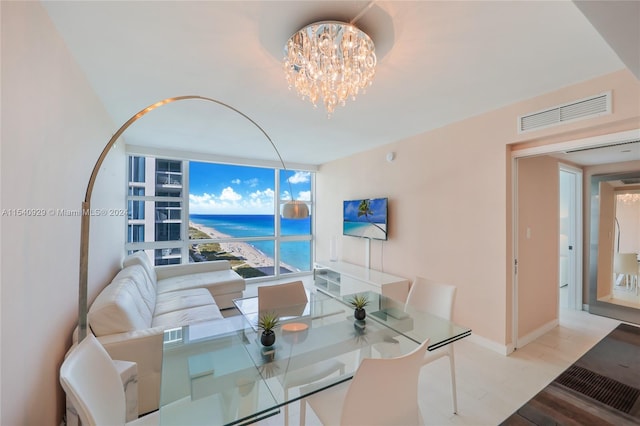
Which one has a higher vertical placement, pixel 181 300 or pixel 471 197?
pixel 471 197

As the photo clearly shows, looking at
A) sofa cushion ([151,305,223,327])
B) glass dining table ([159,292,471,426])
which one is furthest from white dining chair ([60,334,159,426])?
sofa cushion ([151,305,223,327])

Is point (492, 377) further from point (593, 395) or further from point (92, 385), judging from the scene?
point (92, 385)

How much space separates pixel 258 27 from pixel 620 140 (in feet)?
9.16

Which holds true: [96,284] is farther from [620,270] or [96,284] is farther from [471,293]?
[620,270]

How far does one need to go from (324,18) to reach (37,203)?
5.84ft

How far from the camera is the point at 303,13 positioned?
1.40 meters

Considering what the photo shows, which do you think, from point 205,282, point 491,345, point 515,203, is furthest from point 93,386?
point 515,203

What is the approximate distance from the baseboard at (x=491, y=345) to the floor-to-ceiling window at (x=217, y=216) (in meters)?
3.04

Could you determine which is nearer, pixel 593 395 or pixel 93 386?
pixel 93 386

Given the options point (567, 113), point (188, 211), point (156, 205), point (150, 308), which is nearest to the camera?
point (567, 113)

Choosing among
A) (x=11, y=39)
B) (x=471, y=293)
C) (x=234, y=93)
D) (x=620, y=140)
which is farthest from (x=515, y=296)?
(x=11, y=39)

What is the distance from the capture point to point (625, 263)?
3539mm

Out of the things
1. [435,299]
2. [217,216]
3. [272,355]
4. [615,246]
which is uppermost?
[217,216]

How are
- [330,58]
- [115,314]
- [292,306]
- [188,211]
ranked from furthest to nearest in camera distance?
[188,211] < [292,306] < [115,314] < [330,58]
